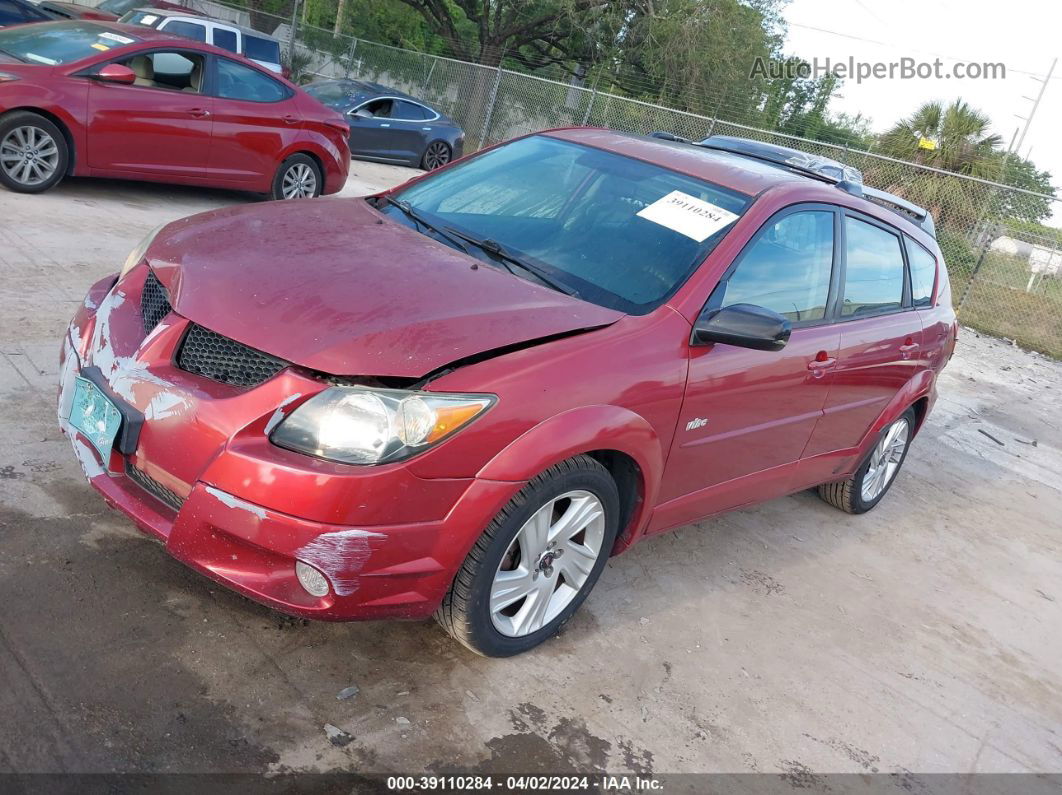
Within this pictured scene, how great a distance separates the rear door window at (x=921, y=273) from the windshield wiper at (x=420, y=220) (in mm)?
2646

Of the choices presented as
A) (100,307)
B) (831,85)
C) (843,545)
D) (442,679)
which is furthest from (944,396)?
(831,85)

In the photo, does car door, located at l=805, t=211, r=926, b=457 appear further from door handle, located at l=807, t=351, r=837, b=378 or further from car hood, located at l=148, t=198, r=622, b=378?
car hood, located at l=148, t=198, r=622, b=378

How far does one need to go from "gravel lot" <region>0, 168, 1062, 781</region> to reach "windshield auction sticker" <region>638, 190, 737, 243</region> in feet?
4.92

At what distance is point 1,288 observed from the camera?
217 inches

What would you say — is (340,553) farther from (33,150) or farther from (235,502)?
(33,150)

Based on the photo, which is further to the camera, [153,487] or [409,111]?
[409,111]

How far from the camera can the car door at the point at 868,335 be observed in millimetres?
4391

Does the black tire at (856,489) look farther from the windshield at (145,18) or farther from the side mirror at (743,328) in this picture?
the windshield at (145,18)

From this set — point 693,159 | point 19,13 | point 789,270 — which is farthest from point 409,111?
point 789,270

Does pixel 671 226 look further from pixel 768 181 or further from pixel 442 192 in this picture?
pixel 442 192

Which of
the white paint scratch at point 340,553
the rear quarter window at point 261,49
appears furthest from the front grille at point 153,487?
the rear quarter window at point 261,49

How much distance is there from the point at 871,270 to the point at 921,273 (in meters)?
0.75

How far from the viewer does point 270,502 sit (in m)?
2.66

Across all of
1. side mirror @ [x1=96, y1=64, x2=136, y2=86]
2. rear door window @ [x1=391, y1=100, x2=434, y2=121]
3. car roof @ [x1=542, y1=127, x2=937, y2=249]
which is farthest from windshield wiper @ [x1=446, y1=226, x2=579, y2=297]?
rear door window @ [x1=391, y1=100, x2=434, y2=121]
